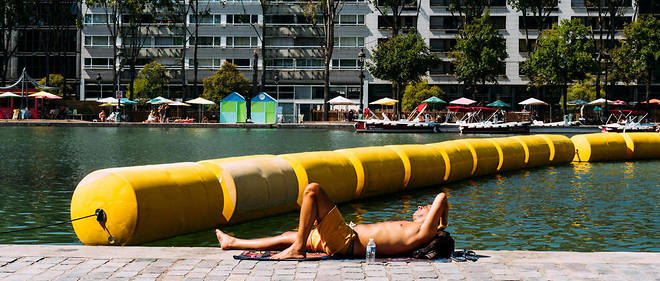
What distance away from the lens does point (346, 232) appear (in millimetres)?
7844

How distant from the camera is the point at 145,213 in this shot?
31.1 ft

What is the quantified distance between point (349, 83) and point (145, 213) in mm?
82167

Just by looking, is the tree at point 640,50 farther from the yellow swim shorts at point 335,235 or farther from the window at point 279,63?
the yellow swim shorts at point 335,235

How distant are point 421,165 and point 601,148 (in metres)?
12.4

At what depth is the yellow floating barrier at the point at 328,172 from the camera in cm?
1266

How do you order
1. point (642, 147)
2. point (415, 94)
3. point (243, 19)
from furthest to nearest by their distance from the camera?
point (243, 19) < point (415, 94) < point (642, 147)

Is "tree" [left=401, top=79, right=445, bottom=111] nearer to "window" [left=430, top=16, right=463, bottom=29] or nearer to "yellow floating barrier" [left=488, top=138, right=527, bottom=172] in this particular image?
"window" [left=430, top=16, right=463, bottom=29]

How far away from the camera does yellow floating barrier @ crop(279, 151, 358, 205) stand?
1266 cm

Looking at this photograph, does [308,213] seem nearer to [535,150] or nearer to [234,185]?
[234,185]

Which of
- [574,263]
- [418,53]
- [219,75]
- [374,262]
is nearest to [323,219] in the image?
[374,262]

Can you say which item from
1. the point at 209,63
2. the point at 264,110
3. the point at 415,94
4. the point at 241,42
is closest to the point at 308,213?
the point at 264,110

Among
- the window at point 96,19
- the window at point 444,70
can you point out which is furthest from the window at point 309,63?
the window at point 96,19

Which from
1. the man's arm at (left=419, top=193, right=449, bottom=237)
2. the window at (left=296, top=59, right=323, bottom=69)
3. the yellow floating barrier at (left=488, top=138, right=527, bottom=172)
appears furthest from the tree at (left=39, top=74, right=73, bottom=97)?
the man's arm at (left=419, top=193, right=449, bottom=237)

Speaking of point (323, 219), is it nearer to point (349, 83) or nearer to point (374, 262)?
point (374, 262)
